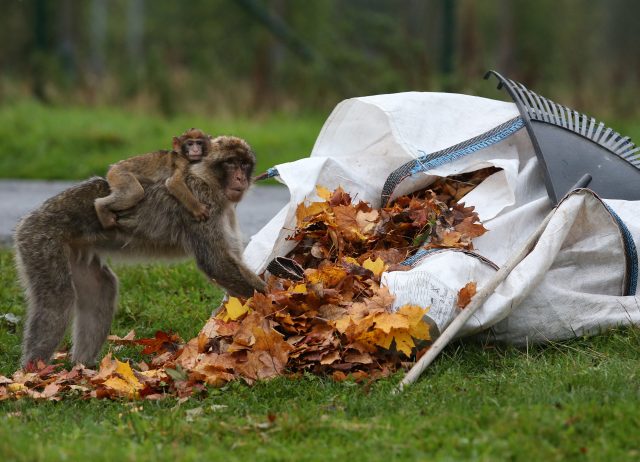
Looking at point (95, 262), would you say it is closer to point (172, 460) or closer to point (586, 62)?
point (172, 460)

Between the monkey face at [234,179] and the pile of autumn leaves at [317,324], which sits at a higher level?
the monkey face at [234,179]

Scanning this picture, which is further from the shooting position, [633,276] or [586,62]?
[586,62]

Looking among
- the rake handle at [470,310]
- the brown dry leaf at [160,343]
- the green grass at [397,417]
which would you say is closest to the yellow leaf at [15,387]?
the green grass at [397,417]

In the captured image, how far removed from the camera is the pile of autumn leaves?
17.1ft

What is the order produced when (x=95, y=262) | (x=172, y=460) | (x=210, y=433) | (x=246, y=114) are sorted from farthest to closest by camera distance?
(x=246, y=114)
(x=95, y=262)
(x=210, y=433)
(x=172, y=460)

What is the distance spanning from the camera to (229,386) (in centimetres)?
516

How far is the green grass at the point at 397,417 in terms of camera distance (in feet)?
13.0

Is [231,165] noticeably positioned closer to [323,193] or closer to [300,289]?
[323,193]

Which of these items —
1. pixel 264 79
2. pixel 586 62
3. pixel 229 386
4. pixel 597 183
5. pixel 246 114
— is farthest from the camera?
pixel 586 62

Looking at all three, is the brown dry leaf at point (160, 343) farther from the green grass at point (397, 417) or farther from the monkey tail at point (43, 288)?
the green grass at point (397, 417)

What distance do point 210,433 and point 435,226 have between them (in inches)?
83.3

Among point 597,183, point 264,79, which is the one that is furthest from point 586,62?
point 597,183

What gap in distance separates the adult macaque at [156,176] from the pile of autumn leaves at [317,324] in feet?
2.26

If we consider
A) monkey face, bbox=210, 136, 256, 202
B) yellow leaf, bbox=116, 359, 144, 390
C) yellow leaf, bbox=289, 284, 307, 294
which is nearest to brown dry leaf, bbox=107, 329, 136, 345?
yellow leaf, bbox=116, 359, 144, 390
